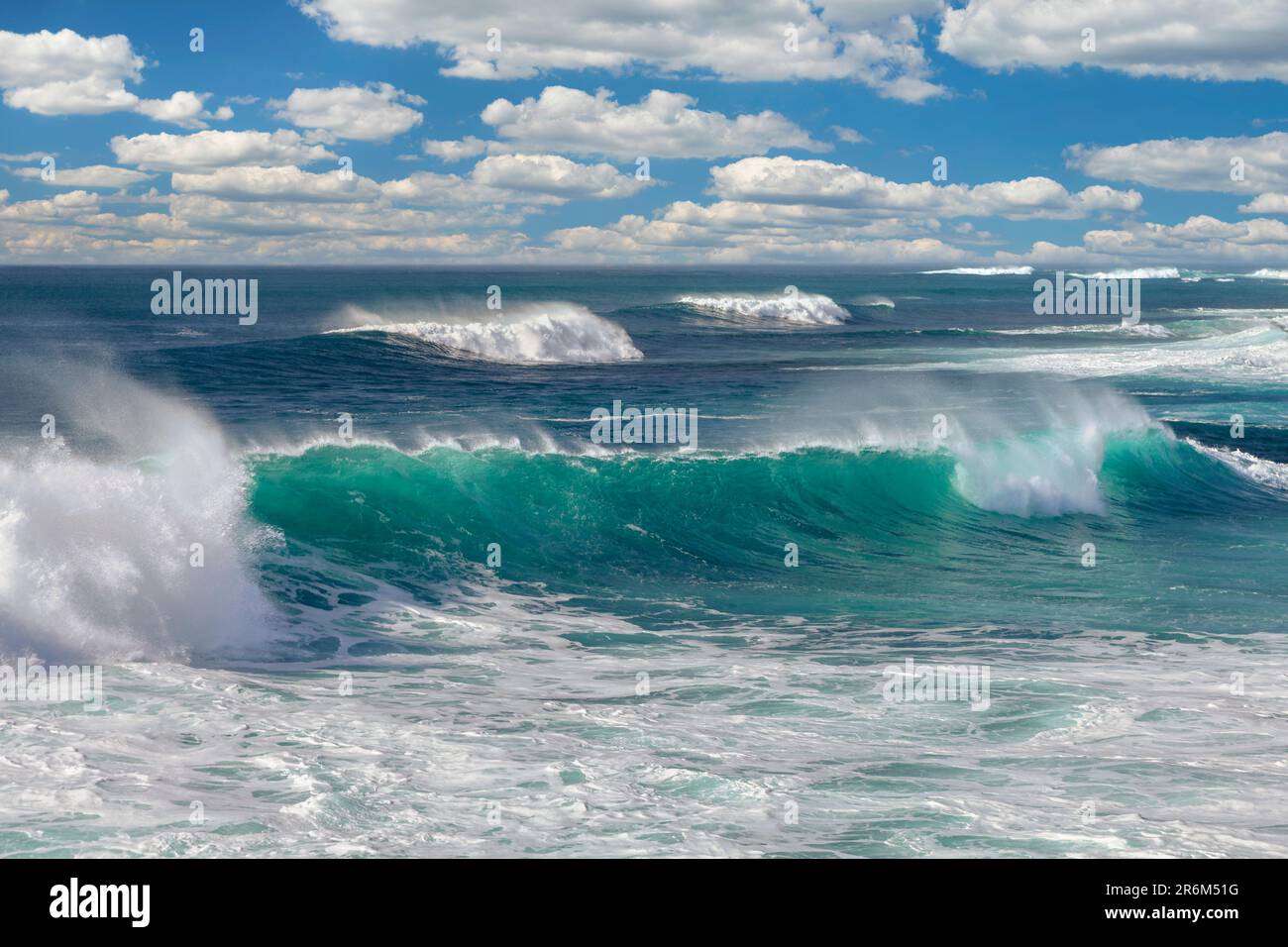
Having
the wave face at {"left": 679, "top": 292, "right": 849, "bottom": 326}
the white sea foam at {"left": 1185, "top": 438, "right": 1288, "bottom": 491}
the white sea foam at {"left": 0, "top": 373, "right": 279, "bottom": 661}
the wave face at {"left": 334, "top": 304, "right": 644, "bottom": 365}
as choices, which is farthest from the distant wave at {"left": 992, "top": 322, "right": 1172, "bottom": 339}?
the white sea foam at {"left": 0, "top": 373, "right": 279, "bottom": 661}

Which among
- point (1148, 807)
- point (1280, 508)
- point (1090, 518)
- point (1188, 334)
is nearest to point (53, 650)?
point (1148, 807)

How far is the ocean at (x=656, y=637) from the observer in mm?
7852

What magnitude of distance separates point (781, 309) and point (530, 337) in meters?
31.4

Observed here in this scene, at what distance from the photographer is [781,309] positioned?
82625mm

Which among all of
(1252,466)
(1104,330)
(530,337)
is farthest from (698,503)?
(1104,330)

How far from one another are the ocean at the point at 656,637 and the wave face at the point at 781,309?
4882cm

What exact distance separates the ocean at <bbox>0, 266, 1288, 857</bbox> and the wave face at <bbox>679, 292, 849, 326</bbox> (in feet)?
160

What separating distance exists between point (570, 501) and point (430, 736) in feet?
35.4

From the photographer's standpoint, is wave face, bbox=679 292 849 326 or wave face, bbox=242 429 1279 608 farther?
wave face, bbox=679 292 849 326

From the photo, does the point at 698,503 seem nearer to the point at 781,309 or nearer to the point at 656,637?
the point at 656,637

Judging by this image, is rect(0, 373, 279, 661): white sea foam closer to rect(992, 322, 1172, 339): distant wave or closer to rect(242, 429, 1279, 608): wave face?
rect(242, 429, 1279, 608): wave face

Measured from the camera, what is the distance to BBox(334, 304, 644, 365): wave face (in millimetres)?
53688

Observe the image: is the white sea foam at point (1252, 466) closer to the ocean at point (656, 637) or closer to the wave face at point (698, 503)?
the wave face at point (698, 503)
